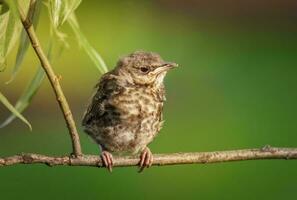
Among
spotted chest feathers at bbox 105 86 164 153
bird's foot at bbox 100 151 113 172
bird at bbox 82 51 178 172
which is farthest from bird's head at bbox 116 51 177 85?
bird's foot at bbox 100 151 113 172

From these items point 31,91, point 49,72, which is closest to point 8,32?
point 49,72

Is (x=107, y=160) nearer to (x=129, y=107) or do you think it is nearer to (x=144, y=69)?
(x=129, y=107)

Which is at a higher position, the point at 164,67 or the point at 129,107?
the point at 164,67

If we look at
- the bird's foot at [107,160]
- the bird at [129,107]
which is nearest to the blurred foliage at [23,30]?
the bird's foot at [107,160]

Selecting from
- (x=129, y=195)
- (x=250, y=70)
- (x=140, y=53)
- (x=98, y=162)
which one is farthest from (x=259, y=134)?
(x=98, y=162)

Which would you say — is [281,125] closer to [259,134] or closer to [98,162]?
[259,134]

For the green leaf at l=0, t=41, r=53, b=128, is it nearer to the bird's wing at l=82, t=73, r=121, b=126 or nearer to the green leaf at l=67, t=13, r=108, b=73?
the green leaf at l=67, t=13, r=108, b=73
